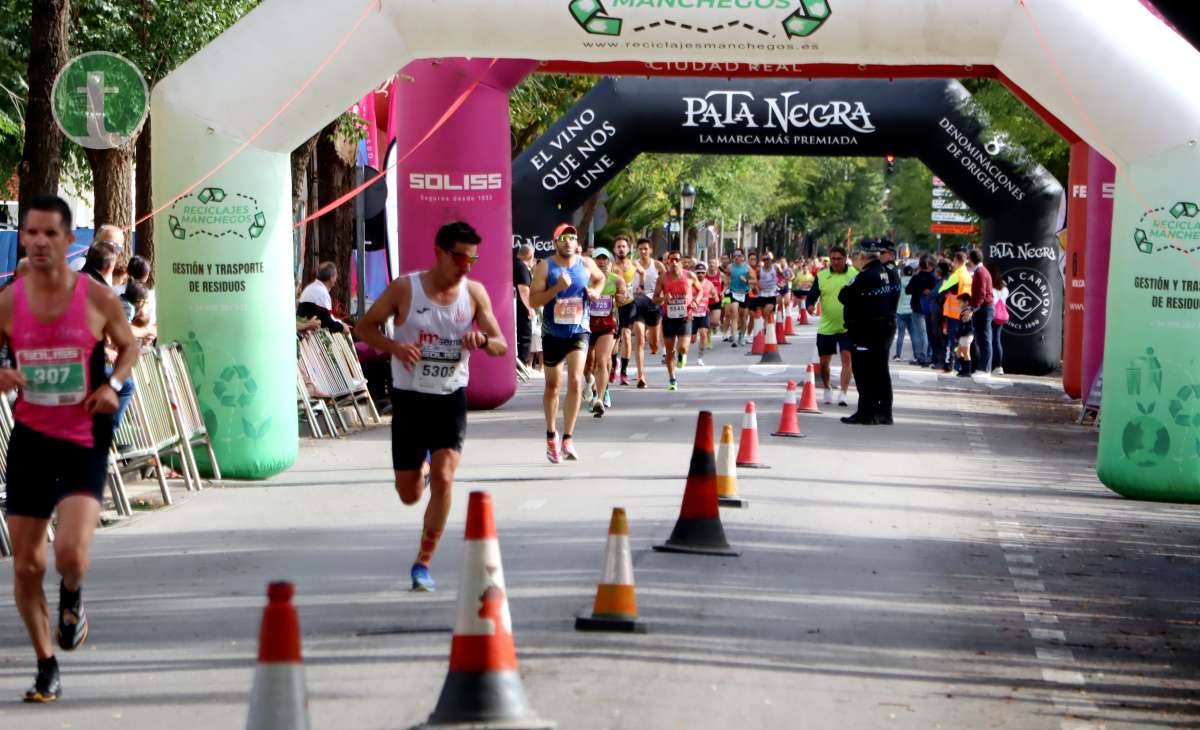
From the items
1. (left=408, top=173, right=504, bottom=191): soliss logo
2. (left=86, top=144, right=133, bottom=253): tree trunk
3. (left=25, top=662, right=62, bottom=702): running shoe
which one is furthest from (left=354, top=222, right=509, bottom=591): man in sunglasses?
(left=86, top=144, right=133, bottom=253): tree trunk

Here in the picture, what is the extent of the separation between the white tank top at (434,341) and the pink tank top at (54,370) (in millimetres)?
2140

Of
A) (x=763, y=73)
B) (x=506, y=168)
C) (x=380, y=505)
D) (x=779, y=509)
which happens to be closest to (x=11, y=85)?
(x=506, y=168)

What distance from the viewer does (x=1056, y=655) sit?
7.73 meters

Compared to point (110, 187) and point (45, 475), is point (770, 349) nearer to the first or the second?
point (110, 187)

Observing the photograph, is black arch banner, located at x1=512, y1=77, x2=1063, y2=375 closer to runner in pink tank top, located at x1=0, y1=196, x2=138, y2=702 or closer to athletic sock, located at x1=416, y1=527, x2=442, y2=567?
athletic sock, located at x1=416, y1=527, x2=442, y2=567

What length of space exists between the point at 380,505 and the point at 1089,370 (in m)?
10.2

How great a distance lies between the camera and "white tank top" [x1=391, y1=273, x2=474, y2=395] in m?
8.55

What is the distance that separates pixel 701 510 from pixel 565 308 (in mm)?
5453

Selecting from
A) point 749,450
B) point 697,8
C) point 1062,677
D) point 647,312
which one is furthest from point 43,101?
point 647,312

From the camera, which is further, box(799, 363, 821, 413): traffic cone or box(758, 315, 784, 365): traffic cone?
box(758, 315, 784, 365): traffic cone

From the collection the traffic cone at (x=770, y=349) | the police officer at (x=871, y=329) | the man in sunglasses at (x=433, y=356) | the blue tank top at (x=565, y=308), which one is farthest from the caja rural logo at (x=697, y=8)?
the traffic cone at (x=770, y=349)

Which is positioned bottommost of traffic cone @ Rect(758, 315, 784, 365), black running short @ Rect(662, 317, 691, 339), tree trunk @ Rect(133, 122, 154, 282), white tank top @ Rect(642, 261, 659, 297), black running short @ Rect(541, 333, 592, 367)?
traffic cone @ Rect(758, 315, 784, 365)

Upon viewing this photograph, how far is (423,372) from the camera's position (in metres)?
8.54

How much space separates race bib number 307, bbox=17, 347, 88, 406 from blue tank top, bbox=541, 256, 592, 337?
335 inches
